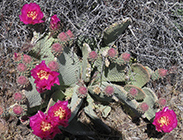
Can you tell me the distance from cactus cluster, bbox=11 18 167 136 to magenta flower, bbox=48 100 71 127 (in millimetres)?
84

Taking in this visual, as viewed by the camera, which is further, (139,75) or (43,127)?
(139,75)

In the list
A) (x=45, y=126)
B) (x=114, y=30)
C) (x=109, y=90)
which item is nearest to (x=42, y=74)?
(x=45, y=126)

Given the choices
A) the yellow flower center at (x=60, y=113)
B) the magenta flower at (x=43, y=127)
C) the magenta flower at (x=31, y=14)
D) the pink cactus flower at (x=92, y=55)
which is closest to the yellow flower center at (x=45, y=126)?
the magenta flower at (x=43, y=127)

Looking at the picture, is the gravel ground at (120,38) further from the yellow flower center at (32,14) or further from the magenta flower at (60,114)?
the magenta flower at (60,114)

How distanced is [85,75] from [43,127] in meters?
0.62

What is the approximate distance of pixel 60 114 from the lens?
151cm

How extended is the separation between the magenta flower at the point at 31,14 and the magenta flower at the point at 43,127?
0.89 metres

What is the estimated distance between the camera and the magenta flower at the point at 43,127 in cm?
146

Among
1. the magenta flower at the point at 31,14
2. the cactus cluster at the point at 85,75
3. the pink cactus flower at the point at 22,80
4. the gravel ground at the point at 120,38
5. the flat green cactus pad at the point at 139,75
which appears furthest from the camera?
the gravel ground at the point at 120,38

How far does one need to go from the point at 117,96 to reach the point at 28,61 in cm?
92

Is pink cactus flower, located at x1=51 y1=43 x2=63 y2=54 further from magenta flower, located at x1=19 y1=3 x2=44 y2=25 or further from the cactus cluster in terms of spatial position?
magenta flower, located at x1=19 y1=3 x2=44 y2=25

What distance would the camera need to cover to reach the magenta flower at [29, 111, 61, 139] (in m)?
1.46

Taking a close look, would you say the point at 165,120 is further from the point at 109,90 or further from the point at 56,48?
the point at 56,48

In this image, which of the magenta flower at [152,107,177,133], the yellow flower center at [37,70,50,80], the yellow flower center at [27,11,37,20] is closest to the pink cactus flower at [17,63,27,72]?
the yellow flower center at [37,70,50,80]
